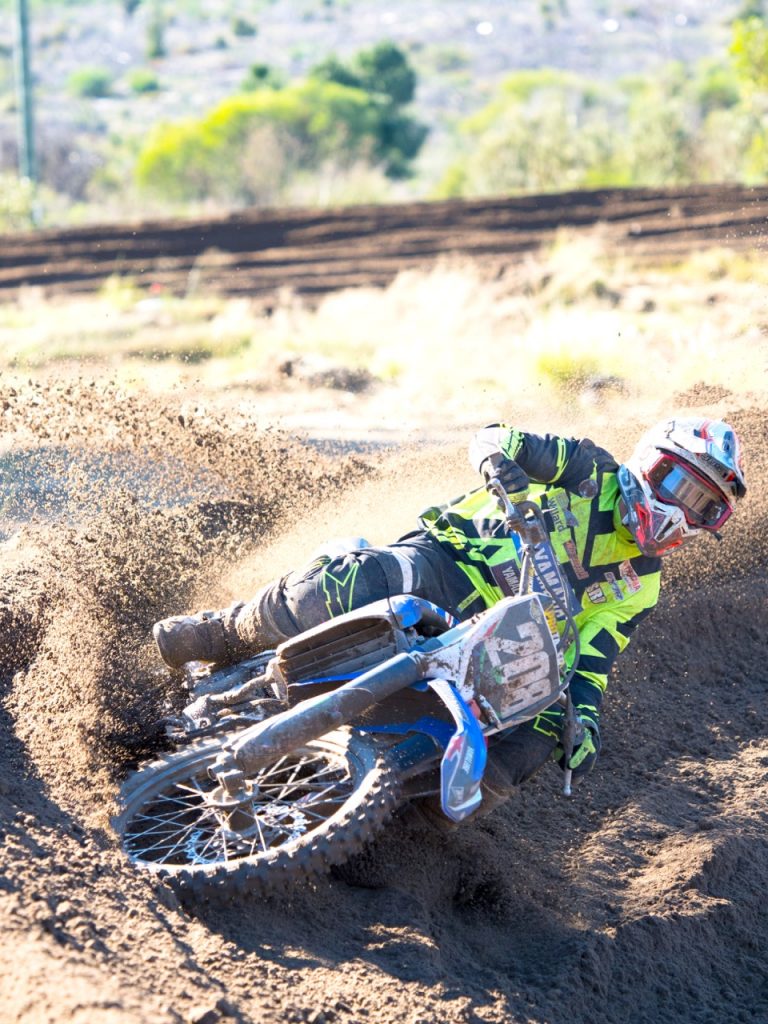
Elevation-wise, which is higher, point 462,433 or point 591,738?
point 591,738

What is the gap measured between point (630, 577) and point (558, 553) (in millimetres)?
384

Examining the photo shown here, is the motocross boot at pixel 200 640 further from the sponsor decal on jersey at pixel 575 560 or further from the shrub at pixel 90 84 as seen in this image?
the shrub at pixel 90 84

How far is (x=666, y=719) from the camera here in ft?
23.8

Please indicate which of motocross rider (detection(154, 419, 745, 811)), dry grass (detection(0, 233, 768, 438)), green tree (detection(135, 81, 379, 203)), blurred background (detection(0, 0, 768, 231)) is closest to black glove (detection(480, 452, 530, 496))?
motocross rider (detection(154, 419, 745, 811))

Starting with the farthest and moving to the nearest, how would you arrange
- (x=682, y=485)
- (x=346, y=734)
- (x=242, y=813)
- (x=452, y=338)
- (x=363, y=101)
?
(x=363, y=101) < (x=452, y=338) < (x=682, y=485) < (x=346, y=734) < (x=242, y=813)

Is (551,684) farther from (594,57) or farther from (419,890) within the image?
(594,57)

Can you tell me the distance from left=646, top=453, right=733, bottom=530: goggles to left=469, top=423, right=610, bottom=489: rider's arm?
0.35m

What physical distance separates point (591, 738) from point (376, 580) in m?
1.11

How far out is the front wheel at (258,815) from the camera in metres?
4.49

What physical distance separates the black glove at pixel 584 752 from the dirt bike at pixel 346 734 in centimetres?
5

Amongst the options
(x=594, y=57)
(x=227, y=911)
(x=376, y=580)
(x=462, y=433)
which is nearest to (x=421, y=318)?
(x=462, y=433)

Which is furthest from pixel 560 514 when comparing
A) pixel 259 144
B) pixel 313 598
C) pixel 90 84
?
pixel 90 84

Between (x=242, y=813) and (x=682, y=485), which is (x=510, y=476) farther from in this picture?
(x=242, y=813)

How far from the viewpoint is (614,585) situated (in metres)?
5.93
